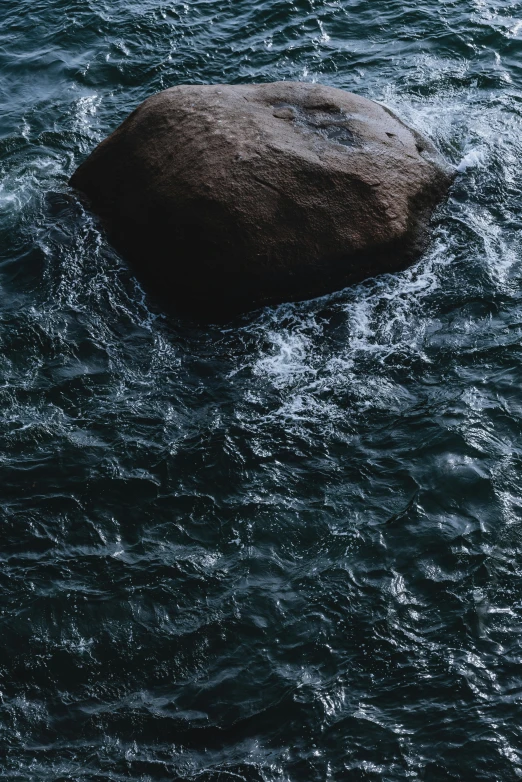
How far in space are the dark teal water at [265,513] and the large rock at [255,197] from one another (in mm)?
408

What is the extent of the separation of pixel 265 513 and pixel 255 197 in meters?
4.19

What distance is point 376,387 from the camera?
916 cm

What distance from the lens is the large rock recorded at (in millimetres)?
9961

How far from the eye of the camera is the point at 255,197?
32.9 feet

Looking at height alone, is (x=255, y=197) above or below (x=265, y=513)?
above

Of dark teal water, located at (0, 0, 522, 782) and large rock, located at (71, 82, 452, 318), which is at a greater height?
large rock, located at (71, 82, 452, 318)

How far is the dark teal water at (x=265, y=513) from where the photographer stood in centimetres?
647

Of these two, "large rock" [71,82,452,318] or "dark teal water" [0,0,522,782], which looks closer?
"dark teal water" [0,0,522,782]

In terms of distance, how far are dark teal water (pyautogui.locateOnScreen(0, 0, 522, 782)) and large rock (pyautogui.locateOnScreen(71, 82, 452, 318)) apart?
0.41 meters

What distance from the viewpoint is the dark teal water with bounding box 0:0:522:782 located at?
6.47m

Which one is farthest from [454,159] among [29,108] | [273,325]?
[29,108]

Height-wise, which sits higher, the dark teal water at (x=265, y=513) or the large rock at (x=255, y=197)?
the large rock at (x=255, y=197)

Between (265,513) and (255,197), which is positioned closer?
(265,513)

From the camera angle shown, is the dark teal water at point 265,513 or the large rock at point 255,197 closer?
the dark teal water at point 265,513
